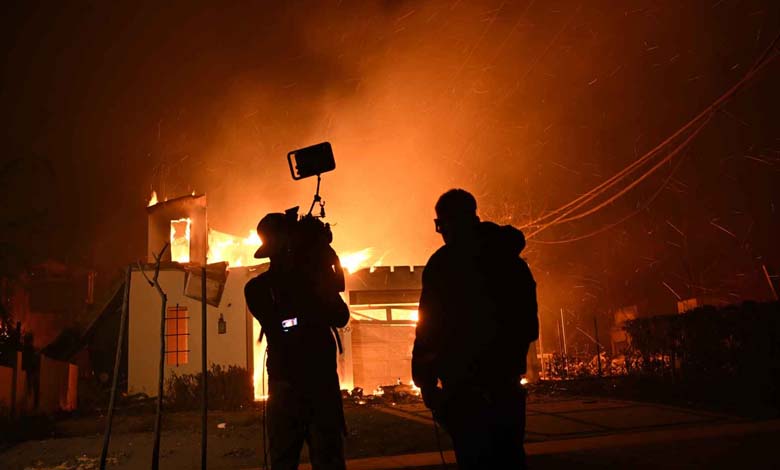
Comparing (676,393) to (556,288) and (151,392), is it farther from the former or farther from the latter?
(556,288)

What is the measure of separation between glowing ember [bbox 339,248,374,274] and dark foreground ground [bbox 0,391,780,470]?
9064mm

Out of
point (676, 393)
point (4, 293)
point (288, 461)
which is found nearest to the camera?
point (288, 461)

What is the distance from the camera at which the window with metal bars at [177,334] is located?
19188mm

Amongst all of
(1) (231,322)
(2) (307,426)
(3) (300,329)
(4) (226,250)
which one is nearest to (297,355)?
(3) (300,329)

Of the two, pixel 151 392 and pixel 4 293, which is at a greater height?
pixel 4 293

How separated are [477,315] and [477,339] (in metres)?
0.10

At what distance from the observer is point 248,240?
923 inches

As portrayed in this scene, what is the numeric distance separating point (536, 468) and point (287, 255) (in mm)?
3553

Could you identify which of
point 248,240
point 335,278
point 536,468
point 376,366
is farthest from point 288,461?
point 248,240

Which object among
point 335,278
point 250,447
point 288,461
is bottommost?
point 250,447

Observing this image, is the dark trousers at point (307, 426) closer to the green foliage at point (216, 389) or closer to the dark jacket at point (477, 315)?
the dark jacket at point (477, 315)

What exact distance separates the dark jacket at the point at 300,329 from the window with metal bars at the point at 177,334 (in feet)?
53.7

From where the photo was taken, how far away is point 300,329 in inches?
151

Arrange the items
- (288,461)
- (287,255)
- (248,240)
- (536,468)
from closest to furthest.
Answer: (288,461), (287,255), (536,468), (248,240)
